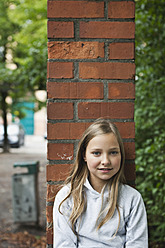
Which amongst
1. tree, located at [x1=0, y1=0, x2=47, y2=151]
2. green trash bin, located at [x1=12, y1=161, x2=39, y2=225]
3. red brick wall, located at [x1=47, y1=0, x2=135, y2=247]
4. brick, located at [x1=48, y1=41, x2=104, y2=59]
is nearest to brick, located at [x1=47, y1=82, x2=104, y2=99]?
red brick wall, located at [x1=47, y1=0, x2=135, y2=247]

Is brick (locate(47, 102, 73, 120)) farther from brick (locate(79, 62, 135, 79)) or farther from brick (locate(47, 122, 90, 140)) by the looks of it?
brick (locate(79, 62, 135, 79))

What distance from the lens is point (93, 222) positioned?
1.68 meters

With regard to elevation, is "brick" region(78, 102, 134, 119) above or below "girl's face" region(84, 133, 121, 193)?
above

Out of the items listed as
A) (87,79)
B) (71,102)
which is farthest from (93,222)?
(87,79)

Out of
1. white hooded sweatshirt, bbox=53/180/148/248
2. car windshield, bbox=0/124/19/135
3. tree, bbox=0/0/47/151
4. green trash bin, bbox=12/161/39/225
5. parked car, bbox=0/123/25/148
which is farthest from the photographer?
car windshield, bbox=0/124/19/135

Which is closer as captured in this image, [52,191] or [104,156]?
[104,156]

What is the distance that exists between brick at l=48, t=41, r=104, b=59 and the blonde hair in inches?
16.2

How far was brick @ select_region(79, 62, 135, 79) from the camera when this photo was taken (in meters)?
1.84

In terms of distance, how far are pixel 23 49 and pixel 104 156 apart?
495 inches

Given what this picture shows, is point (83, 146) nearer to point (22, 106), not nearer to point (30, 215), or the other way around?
point (30, 215)

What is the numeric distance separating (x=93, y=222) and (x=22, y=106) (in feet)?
49.9

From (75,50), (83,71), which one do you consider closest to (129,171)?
(83,71)

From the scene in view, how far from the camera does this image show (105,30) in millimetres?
1840

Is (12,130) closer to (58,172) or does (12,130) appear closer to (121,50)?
(58,172)
